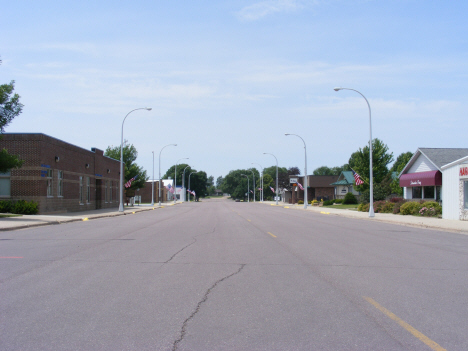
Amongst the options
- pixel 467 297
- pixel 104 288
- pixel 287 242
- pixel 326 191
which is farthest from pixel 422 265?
pixel 326 191

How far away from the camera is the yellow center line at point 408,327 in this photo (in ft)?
16.4

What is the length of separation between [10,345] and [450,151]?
3979cm

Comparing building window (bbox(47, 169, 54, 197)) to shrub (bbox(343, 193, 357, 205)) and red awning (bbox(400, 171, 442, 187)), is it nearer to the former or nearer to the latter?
red awning (bbox(400, 171, 442, 187))

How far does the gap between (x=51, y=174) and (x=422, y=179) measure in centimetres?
3059

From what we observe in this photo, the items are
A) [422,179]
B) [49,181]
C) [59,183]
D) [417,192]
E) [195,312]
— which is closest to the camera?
[195,312]

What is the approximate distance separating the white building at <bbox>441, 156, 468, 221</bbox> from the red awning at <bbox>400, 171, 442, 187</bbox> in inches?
264

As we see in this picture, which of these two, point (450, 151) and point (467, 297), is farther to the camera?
point (450, 151)

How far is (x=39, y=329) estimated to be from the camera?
549 cm

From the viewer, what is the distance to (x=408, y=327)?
5.63 meters

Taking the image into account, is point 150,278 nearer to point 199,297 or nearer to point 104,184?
point 199,297

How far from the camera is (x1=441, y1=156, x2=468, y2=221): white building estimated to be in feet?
90.3

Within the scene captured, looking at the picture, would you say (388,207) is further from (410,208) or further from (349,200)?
(349,200)

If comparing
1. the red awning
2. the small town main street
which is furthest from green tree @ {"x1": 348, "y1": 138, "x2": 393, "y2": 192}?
the small town main street

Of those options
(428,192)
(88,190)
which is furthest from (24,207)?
(428,192)
